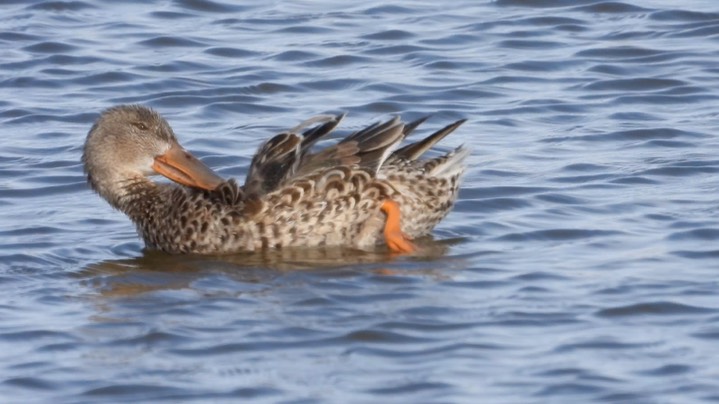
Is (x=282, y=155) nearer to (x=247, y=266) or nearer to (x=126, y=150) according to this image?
(x=247, y=266)

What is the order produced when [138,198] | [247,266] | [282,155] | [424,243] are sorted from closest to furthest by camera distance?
[247,266], [282,155], [424,243], [138,198]

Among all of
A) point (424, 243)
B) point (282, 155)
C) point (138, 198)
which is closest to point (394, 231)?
point (424, 243)

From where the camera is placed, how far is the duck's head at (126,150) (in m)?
9.47

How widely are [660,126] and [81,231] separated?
12.8 feet

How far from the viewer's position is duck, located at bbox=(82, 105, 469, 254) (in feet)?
29.4

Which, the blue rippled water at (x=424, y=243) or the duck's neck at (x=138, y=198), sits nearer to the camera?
the blue rippled water at (x=424, y=243)

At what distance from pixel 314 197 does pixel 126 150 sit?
1.21m

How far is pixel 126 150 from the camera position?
9.50 metres

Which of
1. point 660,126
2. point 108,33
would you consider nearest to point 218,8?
point 108,33

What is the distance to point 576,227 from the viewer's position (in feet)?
30.4

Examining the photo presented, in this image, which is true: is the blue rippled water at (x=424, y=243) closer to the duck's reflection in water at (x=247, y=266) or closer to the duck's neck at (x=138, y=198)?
the duck's reflection in water at (x=247, y=266)

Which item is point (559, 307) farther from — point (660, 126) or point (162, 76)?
point (162, 76)

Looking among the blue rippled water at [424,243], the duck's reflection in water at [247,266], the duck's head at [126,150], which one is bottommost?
the duck's reflection in water at [247,266]

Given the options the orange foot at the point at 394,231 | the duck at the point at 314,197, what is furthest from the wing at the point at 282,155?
the orange foot at the point at 394,231
